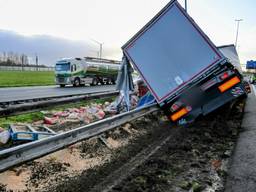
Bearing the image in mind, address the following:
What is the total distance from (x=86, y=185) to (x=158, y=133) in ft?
11.8

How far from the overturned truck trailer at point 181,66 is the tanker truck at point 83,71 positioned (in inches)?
868

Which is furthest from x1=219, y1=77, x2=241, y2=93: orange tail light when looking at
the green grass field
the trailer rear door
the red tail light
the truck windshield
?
the truck windshield

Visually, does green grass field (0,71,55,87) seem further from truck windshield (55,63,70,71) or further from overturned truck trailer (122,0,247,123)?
overturned truck trailer (122,0,247,123)

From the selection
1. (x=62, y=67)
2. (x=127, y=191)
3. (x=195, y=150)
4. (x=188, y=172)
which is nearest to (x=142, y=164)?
(x=188, y=172)

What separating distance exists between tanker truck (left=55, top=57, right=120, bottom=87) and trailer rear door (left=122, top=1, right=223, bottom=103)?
22.1 meters

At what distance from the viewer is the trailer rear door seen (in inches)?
294

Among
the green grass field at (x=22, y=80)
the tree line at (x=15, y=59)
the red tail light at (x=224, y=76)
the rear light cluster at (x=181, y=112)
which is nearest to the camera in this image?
the red tail light at (x=224, y=76)

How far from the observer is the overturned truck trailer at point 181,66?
7430 millimetres

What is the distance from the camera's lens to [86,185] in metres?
3.82

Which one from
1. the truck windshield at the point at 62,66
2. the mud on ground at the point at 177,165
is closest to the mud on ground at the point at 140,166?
the mud on ground at the point at 177,165

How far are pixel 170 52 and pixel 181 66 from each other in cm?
52

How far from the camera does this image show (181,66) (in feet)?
25.2

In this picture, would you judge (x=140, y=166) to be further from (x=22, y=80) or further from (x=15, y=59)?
(x=15, y=59)

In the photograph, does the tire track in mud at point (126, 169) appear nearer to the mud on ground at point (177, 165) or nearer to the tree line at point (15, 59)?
the mud on ground at point (177, 165)
